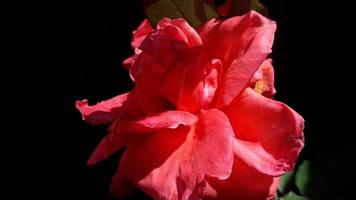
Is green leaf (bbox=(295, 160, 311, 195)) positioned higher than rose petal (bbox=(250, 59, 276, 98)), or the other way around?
rose petal (bbox=(250, 59, 276, 98))

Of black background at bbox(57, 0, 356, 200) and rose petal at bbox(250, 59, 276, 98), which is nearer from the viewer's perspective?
rose petal at bbox(250, 59, 276, 98)

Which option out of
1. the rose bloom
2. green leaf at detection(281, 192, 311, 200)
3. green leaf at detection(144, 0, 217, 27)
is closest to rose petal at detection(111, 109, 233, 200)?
the rose bloom

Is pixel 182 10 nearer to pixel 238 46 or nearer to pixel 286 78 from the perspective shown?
pixel 238 46

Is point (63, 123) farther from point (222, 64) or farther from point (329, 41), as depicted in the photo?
point (222, 64)

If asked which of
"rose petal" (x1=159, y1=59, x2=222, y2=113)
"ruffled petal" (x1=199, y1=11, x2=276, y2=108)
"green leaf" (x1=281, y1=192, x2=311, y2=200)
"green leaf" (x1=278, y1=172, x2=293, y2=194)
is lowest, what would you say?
"green leaf" (x1=278, y1=172, x2=293, y2=194)


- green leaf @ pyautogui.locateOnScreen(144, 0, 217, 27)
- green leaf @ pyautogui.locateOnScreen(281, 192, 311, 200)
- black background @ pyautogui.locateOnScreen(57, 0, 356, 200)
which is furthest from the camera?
black background @ pyautogui.locateOnScreen(57, 0, 356, 200)

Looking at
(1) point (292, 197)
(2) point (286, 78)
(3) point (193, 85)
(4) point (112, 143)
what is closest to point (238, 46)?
(3) point (193, 85)

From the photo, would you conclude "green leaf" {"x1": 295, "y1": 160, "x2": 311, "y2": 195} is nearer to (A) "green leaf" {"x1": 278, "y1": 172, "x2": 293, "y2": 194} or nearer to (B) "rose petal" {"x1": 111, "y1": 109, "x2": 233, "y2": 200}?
(A) "green leaf" {"x1": 278, "y1": 172, "x2": 293, "y2": 194}
